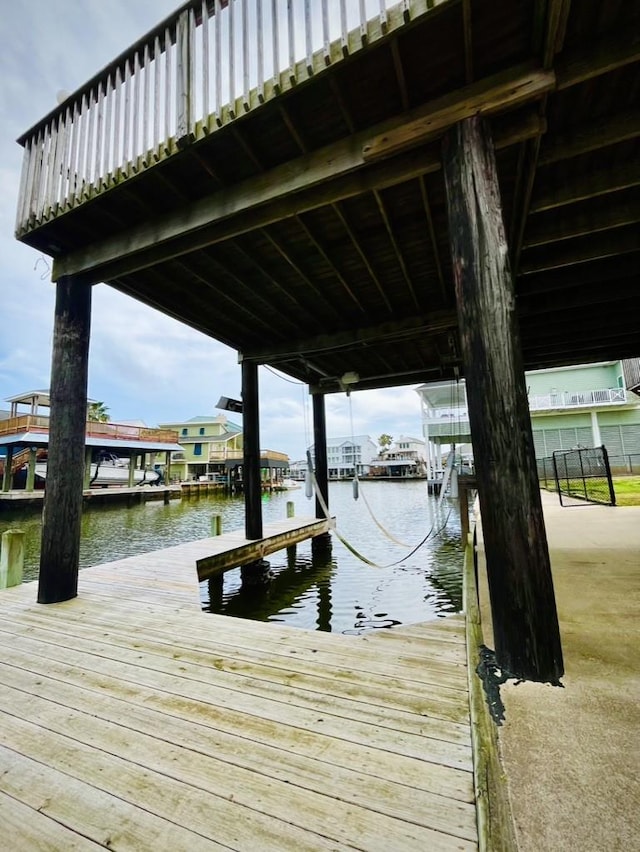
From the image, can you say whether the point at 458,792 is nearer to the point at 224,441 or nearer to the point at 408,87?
the point at 408,87

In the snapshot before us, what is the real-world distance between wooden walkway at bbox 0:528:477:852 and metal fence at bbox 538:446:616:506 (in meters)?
→ 8.26

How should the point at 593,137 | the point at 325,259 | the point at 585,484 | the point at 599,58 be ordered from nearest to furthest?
1. the point at 599,58
2. the point at 593,137
3. the point at 325,259
4. the point at 585,484

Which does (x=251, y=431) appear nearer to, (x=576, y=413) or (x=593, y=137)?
(x=593, y=137)

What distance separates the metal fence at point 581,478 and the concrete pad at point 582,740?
708cm

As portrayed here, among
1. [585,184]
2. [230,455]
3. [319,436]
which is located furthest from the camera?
[230,455]

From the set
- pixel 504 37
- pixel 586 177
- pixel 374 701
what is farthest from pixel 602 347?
pixel 374 701

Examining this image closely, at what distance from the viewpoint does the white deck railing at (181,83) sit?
92.6 inches

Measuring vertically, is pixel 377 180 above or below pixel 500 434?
above

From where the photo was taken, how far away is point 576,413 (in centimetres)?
1927

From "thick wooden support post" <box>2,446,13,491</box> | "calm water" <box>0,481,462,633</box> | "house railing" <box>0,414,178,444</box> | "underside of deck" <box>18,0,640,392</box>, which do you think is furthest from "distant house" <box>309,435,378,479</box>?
"underside of deck" <box>18,0,640,392</box>

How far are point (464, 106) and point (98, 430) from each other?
2211 cm

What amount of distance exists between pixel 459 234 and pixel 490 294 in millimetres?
447

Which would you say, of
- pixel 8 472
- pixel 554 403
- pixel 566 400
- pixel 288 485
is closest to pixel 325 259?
pixel 554 403

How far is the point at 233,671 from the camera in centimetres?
222
